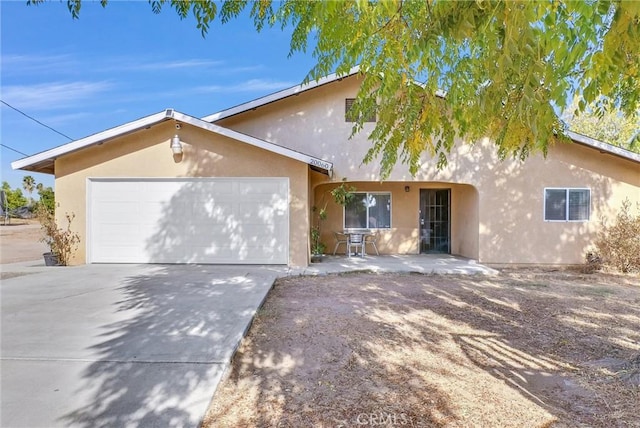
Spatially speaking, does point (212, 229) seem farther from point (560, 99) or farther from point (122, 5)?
point (560, 99)

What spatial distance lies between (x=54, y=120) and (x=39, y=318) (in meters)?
23.5

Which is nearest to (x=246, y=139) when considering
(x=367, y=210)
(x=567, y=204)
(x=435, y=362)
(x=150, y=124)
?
(x=150, y=124)

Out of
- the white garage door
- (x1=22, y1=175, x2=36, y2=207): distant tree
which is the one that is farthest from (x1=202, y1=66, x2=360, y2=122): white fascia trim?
(x1=22, y1=175, x2=36, y2=207): distant tree

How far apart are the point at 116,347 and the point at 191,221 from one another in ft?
19.9

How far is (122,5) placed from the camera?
721 centimetres

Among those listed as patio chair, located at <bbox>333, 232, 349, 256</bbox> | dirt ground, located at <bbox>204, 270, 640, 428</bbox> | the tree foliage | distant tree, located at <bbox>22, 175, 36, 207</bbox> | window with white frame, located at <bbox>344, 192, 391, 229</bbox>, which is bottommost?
dirt ground, located at <bbox>204, 270, 640, 428</bbox>

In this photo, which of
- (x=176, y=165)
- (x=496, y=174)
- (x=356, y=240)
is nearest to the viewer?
(x=176, y=165)

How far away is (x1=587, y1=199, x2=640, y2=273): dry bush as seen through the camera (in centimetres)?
1004

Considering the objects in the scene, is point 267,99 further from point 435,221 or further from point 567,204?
point 567,204

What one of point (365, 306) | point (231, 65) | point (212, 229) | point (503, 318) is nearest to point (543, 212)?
point (503, 318)

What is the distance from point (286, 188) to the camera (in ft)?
32.9

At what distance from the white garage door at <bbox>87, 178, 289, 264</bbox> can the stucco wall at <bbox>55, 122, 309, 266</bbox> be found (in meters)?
0.21

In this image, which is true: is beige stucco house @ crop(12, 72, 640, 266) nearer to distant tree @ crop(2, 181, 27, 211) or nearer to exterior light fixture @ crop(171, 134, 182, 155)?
exterior light fixture @ crop(171, 134, 182, 155)

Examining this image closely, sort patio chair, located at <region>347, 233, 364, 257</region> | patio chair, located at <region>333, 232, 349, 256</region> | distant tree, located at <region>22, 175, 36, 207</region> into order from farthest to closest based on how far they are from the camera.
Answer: distant tree, located at <region>22, 175, 36, 207</region>
patio chair, located at <region>333, 232, 349, 256</region>
patio chair, located at <region>347, 233, 364, 257</region>
